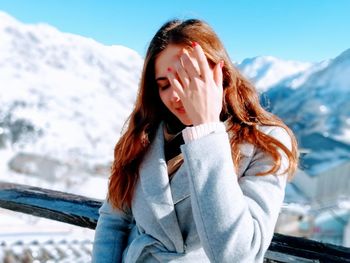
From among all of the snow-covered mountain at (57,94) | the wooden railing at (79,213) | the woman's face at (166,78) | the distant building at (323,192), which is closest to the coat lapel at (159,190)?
the woman's face at (166,78)

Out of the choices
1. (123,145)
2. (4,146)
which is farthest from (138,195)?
(4,146)

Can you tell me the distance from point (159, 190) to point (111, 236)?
29cm

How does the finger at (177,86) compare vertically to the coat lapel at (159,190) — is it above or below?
above

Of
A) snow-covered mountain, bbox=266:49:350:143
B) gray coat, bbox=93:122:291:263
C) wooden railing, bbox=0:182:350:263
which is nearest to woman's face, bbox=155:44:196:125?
gray coat, bbox=93:122:291:263

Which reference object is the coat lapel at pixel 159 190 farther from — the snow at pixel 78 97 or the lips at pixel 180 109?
the snow at pixel 78 97

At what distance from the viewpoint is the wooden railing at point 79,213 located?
126cm

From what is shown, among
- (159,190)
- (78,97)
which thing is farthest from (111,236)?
(78,97)

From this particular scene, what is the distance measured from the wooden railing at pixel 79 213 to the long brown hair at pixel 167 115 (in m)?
0.43

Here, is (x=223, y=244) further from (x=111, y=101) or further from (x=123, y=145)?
(x=111, y=101)

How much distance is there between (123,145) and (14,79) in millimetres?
127621

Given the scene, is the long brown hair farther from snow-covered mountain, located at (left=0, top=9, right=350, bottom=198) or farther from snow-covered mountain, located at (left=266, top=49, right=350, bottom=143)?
snow-covered mountain, located at (left=266, top=49, right=350, bottom=143)

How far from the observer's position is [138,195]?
1.15m

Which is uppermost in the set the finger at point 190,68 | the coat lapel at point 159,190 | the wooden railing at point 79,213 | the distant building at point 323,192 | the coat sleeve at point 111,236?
the finger at point 190,68

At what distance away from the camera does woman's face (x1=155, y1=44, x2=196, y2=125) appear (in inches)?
42.1
